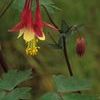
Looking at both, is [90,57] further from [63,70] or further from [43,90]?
[43,90]

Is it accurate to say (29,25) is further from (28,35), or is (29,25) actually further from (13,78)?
(13,78)

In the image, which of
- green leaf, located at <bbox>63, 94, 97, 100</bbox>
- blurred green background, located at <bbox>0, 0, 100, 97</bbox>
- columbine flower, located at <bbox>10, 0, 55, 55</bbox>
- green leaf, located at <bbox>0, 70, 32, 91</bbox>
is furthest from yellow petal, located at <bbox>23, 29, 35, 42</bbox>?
blurred green background, located at <bbox>0, 0, 100, 97</bbox>

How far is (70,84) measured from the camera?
1.63 meters

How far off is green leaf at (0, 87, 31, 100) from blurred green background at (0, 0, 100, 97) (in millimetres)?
1782

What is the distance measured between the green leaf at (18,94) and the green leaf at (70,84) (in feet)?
0.46

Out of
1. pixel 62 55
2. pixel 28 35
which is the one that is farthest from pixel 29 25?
pixel 62 55

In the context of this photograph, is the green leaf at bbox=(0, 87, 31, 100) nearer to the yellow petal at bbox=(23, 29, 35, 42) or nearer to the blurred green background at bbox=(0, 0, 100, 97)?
the yellow petal at bbox=(23, 29, 35, 42)

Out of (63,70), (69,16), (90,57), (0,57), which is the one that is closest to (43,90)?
(63,70)

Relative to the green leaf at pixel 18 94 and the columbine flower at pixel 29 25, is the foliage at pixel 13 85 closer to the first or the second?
the green leaf at pixel 18 94

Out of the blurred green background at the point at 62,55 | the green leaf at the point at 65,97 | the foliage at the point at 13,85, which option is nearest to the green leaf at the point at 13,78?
the foliage at the point at 13,85

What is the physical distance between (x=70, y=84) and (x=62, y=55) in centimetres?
172

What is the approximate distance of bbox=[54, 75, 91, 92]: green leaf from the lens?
1.60 metres

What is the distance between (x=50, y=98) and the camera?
156 centimetres

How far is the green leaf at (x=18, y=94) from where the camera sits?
5.02ft
